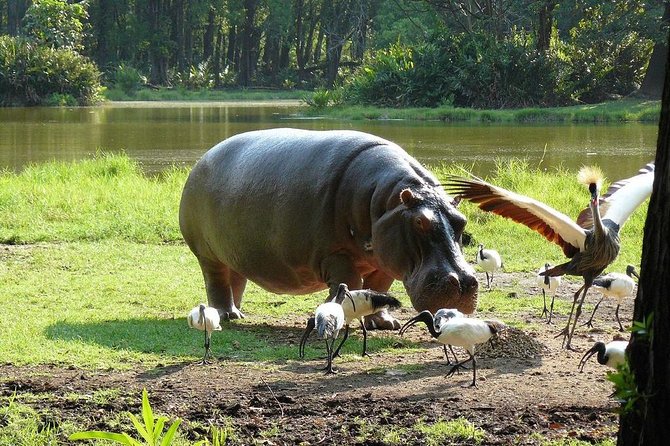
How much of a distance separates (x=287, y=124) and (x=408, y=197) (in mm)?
26096

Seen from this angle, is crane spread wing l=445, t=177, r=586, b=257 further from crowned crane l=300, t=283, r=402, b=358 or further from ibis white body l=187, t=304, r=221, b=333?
ibis white body l=187, t=304, r=221, b=333

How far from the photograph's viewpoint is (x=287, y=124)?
3200 cm

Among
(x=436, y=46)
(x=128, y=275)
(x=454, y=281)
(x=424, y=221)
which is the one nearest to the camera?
(x=454, y=281)

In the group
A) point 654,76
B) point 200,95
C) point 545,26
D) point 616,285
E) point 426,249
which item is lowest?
point 200,95

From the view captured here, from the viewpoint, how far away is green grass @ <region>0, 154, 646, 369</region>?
20.5 ft

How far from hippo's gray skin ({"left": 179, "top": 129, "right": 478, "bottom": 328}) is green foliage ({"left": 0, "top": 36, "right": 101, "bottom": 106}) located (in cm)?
3517

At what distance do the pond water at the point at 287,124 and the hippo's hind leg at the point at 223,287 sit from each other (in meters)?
10.2

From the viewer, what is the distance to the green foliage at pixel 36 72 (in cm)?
4094

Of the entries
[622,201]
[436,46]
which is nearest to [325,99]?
[436,46]

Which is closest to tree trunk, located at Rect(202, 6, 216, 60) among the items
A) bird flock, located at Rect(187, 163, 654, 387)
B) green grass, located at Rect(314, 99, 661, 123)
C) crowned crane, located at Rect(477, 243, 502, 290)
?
green grass, located at Rect(314, 99, 661, 123)

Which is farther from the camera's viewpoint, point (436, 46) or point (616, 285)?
point (436, 46)

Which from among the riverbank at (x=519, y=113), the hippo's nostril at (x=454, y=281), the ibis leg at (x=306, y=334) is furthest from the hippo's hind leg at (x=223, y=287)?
the riverbank at (x=519, y=113)

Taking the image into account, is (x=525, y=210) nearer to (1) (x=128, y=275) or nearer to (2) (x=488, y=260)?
(2) (x=488, y=260)

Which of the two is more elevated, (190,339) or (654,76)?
(654,76)
